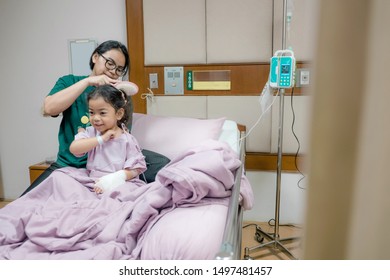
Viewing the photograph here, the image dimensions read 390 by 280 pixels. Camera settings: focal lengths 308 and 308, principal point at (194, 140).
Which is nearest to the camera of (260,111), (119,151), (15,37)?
(119,151)

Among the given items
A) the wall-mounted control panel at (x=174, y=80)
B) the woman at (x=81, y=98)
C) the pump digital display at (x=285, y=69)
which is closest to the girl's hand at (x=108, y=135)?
the woman at (x=81, y=98)

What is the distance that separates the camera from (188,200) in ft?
3.47

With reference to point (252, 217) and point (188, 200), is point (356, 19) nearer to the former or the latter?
point (188, 200)

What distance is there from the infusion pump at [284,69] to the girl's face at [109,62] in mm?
892

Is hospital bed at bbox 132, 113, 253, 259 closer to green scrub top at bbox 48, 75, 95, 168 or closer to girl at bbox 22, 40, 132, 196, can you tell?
girl at bbox 22, 40, 132, 196

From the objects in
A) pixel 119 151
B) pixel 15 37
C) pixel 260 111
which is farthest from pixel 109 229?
pixel 15 37

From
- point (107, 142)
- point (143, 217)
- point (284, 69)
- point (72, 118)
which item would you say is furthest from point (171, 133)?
point (143, 217)

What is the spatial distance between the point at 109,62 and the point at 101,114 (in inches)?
13.9

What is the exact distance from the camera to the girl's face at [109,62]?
1.68 m

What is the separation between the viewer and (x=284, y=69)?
1795 millimetres

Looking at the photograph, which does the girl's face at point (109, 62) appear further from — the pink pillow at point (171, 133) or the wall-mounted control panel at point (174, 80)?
the wall-mounted control panel at point (174, 80)

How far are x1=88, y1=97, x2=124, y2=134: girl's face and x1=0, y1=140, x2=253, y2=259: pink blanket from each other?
37cm
